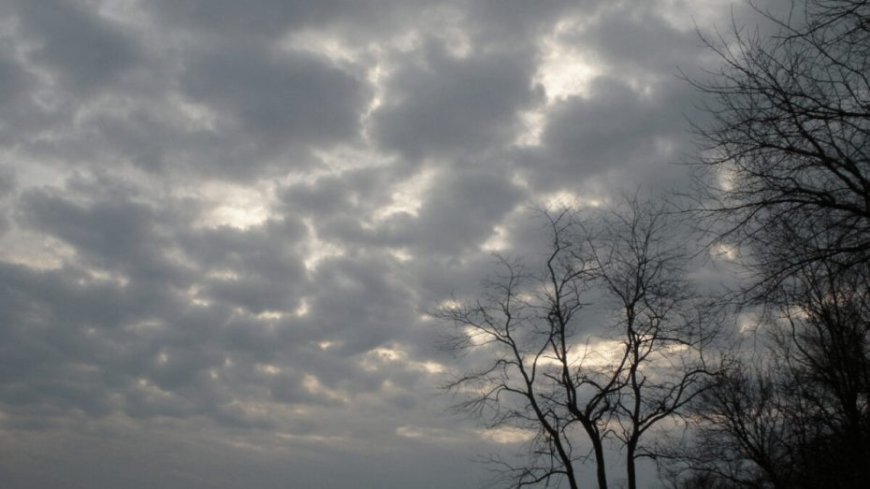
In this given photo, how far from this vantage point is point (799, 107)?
718 centimetres

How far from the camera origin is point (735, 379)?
28422 mm

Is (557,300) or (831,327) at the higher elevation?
(557,300)

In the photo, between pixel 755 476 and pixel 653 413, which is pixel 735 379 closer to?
pixel 755 476

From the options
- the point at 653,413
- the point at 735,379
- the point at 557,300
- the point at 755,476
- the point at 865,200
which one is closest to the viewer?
the point at 865,200

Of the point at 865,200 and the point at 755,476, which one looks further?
the point at 755,476

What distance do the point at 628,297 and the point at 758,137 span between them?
38.3ft

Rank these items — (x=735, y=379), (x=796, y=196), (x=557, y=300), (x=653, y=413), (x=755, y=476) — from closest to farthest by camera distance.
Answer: (x=796, y=196)
(x=653, y=413)
(x=557, y=300)
(x=735, y=379)
(x=755, y=476)

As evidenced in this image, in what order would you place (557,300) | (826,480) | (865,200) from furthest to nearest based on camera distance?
1. (557,300)
2. (826,480)
3. (865,200)

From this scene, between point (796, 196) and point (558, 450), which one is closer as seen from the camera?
point (796, 196)

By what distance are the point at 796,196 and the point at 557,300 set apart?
12.8m

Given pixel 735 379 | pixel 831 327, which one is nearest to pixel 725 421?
pixel 735 379

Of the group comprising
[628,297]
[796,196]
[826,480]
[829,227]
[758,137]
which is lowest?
[826,480]

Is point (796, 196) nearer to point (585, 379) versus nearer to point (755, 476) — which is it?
point (585, 379)

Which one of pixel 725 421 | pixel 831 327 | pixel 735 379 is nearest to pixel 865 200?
pixel 831 327
